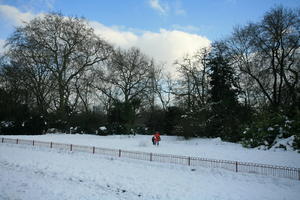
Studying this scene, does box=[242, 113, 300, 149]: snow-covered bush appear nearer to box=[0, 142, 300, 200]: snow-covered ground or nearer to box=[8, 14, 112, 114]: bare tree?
box=[0, 142, 300, 200]: snow-covered ground

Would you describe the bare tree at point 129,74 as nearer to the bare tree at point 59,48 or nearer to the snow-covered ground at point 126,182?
the bare tree at point 59,48

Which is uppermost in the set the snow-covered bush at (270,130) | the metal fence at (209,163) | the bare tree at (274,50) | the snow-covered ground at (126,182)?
the bare tree at (274,50)

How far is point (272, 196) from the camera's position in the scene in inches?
376

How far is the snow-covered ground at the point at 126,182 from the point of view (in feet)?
31.4

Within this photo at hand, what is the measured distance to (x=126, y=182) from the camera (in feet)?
37.4

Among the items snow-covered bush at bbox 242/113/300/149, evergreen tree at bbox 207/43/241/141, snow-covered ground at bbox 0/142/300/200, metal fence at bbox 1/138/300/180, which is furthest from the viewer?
evergreen tree at bbox 207/43/241/141

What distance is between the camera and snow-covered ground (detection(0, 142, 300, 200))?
9.59 meters

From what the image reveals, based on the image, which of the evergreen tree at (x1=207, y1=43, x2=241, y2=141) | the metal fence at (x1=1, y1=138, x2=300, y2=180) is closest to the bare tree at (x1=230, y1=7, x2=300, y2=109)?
the evergreen tree at (x1=207, y1=43, x2=241, y2=141)

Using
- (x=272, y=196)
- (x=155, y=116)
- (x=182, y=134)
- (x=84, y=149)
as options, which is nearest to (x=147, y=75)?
(x=155, y=116)

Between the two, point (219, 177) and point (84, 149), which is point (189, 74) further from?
point (219, 177)

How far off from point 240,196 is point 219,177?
8.96 ft

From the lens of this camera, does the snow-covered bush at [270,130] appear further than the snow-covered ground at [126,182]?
Yes

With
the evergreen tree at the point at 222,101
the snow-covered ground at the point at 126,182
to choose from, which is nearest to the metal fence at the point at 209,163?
the snow-covered ground at the point at 126,182

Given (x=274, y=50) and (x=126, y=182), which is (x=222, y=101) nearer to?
(x=274, y=50)
